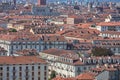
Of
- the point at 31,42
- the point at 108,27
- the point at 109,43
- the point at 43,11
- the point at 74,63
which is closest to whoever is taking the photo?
the point at 74,63

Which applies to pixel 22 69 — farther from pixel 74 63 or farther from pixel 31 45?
pixel 31 45

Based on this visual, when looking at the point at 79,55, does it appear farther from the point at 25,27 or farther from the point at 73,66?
the point at 25,27

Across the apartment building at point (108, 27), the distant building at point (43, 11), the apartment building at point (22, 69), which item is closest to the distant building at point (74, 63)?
the apartment building at point (22, 69)

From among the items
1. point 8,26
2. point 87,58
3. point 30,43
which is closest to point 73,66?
point 87,58

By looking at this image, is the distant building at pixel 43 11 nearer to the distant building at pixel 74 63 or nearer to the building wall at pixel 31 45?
the building wall at pixel 31 45

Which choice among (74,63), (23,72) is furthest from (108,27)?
(23,72)

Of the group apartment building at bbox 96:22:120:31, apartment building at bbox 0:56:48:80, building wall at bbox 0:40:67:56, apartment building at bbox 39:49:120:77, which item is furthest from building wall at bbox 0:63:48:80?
apartment building at bbox 96:22:120:31

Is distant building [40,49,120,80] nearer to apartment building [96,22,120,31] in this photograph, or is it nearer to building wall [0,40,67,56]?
building wall [0,40,67,56]
